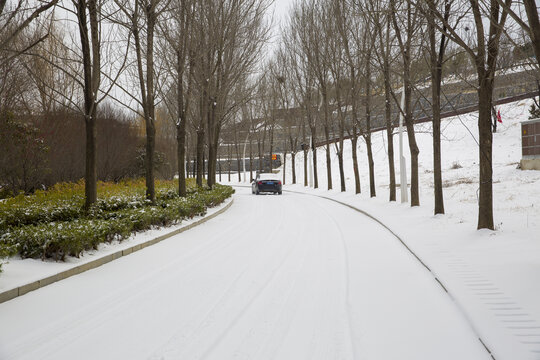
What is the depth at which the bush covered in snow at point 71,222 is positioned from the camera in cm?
663

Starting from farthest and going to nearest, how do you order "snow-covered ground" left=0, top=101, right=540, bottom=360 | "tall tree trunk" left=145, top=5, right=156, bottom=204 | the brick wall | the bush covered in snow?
the brick wall < "tall tree trunk" left=145, top=5, right=156, bottom=204 < the bush covered in snow < "snow-covered ground" left=0, top=101, right=540, bottom=360

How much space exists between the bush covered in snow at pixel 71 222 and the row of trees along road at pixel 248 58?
0.87 metres

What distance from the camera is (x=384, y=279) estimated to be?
618cm

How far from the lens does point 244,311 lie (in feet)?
15.4

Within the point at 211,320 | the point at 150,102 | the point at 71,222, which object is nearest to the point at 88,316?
the point at 211,320

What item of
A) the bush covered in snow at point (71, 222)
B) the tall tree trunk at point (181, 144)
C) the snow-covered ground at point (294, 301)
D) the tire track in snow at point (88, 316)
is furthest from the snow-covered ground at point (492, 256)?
the tall tree trunk at point (181, 144)

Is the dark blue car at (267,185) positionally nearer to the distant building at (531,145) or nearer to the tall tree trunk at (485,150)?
the distant building at (531,145)

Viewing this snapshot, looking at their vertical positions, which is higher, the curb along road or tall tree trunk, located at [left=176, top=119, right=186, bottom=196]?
tall tree trunk, located at [left=176, top=119, right=186, bottom=196]

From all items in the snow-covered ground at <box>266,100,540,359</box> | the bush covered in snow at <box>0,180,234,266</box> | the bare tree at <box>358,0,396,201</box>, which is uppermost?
the bare tree at <box>358,0,396,201</box>

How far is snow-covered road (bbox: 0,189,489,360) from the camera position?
12.2 ft

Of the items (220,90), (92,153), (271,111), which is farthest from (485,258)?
(271,111)

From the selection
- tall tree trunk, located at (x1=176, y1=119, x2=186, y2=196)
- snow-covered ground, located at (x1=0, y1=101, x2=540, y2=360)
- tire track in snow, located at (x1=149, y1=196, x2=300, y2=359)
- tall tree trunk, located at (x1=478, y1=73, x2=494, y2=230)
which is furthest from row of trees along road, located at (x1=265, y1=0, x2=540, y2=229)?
tall tree trunk, located at (x1=176, y1=119, x2=186, y2=196)

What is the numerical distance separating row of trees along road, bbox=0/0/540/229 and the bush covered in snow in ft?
2.86

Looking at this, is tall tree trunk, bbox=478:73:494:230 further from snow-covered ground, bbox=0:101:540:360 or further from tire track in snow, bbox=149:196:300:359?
tire track in snow, bbox=149:196:300:359
